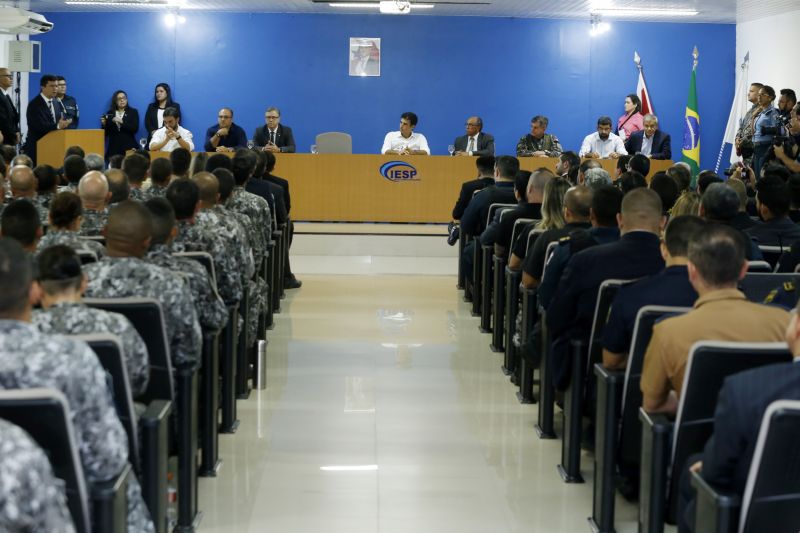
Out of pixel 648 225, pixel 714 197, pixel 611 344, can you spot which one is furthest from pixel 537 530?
pixel 714 197

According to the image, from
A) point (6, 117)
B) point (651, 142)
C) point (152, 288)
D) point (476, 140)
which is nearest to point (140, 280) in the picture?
point (152, 288)

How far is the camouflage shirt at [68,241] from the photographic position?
4766 mm

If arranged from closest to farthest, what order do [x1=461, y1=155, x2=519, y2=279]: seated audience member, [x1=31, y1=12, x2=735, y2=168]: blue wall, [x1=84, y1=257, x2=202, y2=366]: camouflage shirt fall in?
[x1=84, y1=257, x2=202, y2=366]: camouflage shirt → [x1=461, y1=155, x2=519, y2=279]: seated audience member → [x1=31, y1=12, x2=735, y2=168]: blue wall

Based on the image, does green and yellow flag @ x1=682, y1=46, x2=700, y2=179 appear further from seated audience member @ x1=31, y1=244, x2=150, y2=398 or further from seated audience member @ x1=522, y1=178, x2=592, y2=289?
seated audience member @ x1=31, y1=244, x2=150, y2=398

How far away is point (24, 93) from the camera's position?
17688 millimetres

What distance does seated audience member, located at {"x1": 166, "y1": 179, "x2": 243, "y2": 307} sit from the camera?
5.47 meters

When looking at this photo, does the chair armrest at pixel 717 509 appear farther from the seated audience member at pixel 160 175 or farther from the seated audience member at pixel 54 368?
the seated audience member at pixel 160 175

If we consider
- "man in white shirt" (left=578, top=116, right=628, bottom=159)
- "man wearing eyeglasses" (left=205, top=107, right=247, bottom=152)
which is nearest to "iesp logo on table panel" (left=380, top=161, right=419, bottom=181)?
"man wearing eyeglasses" (left=205, top=107, right=247, bottom=152)

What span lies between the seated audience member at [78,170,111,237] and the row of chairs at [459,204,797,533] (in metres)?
2.27

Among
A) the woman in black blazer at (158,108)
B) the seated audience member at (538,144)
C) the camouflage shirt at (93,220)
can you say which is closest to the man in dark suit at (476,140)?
the seated audience member at (538,144)

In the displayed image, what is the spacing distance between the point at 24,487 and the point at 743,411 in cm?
160

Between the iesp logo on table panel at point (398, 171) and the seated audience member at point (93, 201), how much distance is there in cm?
740

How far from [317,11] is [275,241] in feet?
31.3

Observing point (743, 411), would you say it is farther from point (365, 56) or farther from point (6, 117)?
point (365, 56)
